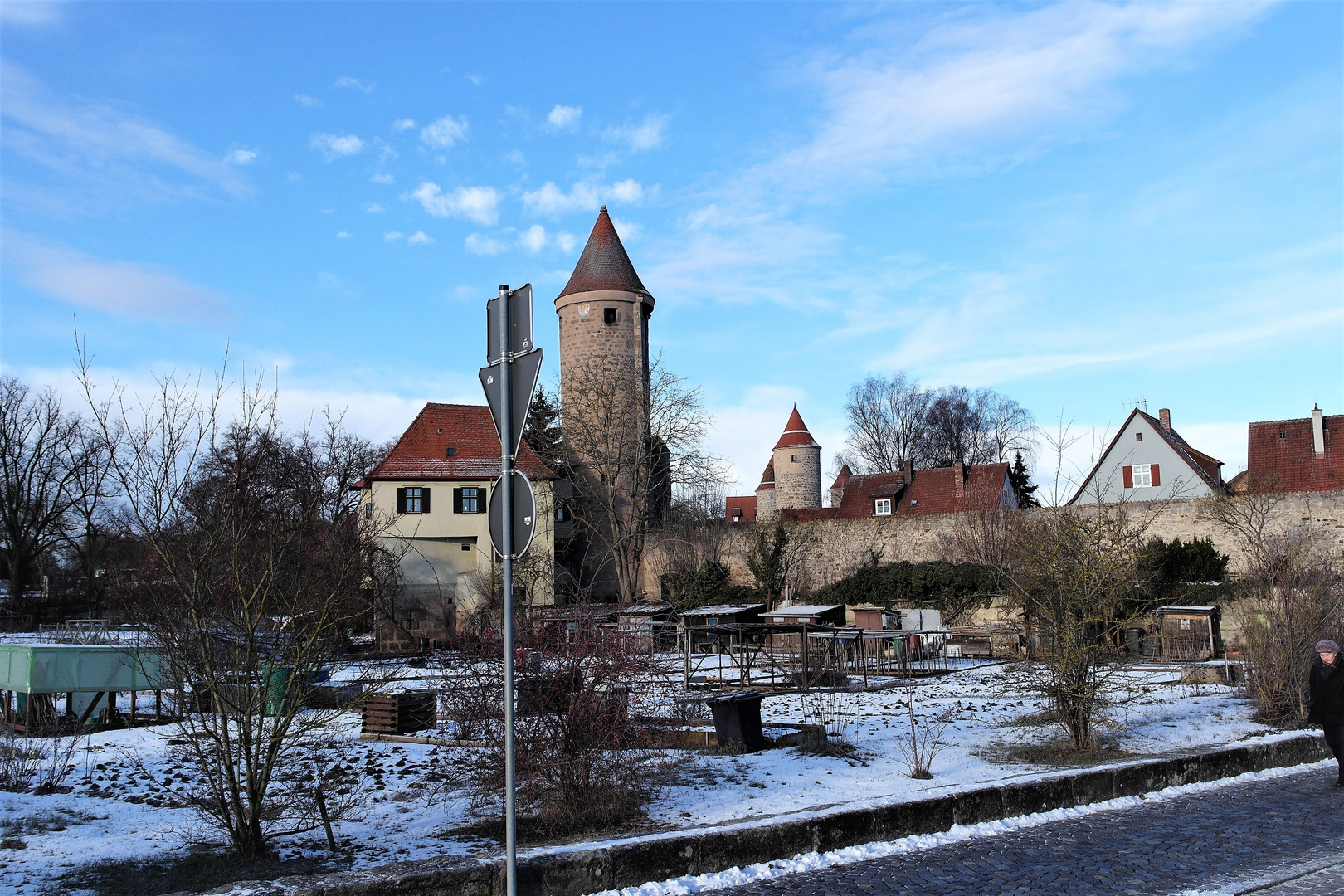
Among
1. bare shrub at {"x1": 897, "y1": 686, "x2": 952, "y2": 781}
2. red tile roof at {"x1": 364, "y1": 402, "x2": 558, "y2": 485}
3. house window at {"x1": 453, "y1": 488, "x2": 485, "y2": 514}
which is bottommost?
bare shrub at {"x1": 897, "y1": 686, "x2": 952, "y2": 781}

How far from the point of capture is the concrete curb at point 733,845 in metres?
5.41

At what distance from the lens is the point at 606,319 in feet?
145

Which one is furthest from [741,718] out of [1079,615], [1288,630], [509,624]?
[1288,630]

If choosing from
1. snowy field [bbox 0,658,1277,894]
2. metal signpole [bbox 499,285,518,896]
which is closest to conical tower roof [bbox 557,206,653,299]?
snowy field [bbox 0,658,1277,894]

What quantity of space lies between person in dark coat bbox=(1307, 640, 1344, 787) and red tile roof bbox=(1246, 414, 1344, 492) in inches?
1157

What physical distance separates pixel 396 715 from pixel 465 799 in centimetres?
469

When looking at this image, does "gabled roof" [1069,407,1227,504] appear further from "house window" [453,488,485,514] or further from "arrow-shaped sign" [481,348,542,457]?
"arrow-shaped sign" [481,348,542,457]

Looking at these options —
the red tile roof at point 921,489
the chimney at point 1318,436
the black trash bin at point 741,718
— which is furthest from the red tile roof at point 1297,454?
the black trash bin at point 741,718

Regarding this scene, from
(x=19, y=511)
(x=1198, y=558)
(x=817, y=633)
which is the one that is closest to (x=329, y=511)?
(x=817, y=633)

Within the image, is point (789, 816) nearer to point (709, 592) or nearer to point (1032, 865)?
point (1032, 865)

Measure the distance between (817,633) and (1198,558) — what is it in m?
14.3

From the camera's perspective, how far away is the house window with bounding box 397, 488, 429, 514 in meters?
37.8

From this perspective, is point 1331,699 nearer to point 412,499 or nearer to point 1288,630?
point 1288,630

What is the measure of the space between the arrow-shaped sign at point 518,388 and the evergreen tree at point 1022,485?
54348mm
